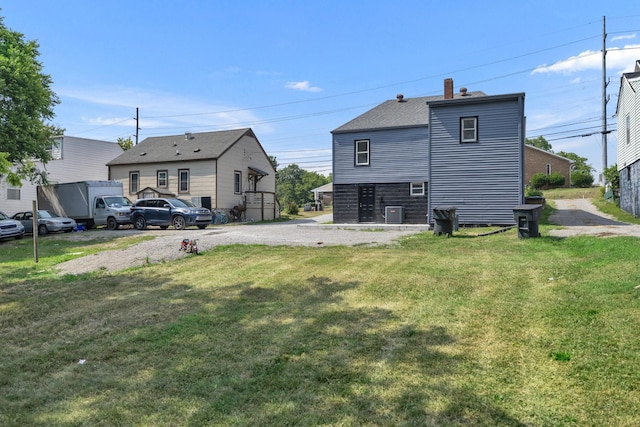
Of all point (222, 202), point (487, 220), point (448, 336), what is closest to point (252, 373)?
point (448, 336)

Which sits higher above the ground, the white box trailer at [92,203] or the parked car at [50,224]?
the white box trailer at [92,203]

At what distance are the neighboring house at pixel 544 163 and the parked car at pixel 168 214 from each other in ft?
143

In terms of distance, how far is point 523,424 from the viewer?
112 inches

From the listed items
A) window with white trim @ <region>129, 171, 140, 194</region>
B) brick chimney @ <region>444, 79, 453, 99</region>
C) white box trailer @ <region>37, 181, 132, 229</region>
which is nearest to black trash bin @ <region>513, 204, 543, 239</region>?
brick chimney @ <region>444, 79, 453, 99</region>

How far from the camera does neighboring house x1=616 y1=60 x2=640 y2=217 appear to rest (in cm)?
2094

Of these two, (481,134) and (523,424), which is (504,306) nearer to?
(523,424)

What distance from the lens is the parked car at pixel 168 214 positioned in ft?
71.2

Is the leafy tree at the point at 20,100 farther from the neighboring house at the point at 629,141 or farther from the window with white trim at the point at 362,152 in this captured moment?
the neighboring house at the point at 629,141

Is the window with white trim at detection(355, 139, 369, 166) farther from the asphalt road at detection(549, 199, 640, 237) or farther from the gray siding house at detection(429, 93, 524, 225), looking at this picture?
the asphalt road at detection(549, 199, 640, 237)

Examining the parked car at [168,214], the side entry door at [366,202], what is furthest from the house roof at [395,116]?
the parked car at [168,214]

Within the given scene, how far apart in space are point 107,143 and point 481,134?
104 ft

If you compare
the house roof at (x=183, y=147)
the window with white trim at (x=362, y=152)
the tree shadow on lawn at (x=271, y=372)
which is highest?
the house roof at (x=183, y=147)

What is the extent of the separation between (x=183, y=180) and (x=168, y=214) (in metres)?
11.6

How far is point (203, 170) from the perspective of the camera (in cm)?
3225
